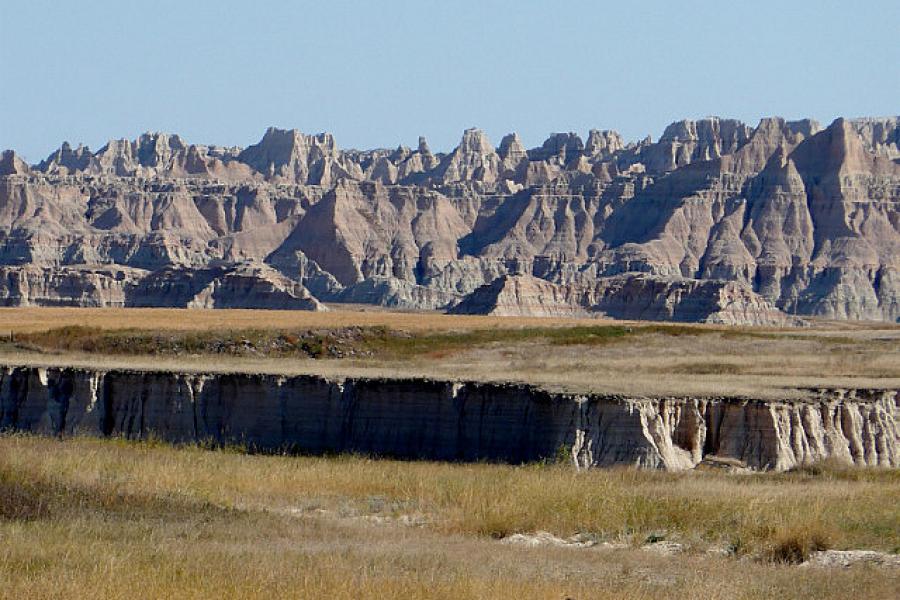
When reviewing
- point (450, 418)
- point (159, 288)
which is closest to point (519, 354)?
point (450, 418)

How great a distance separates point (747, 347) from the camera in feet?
204

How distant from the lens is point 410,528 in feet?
73.0

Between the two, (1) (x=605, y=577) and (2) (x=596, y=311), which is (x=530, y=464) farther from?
(2) (x=596, y=311)

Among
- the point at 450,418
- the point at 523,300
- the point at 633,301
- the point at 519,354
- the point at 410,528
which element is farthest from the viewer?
the point at 633,301

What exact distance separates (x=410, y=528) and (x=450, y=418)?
14360mm

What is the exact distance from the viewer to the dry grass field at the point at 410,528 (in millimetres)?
16922

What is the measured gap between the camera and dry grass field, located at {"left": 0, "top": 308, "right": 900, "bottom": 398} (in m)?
43.0

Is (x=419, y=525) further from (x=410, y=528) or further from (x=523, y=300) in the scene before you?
(x=523, y=300)

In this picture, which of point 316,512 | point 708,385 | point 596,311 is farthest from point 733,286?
point 316,512

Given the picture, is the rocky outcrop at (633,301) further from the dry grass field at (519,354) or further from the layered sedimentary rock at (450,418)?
the layered sedimentary rock at (450,418)

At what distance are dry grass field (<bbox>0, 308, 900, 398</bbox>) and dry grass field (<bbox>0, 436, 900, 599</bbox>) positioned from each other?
35.3ft

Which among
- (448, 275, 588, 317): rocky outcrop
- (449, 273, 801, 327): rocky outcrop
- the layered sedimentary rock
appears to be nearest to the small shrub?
the layered sedimentary rock

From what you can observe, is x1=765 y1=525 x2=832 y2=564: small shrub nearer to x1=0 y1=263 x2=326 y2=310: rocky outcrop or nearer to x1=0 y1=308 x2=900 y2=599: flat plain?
x1=0 y1=308 x2=900 y2=599: flat plain

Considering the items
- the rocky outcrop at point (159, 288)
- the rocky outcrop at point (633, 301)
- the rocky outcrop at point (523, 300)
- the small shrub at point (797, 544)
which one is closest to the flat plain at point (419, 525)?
the small shrub at point (797, 544)
